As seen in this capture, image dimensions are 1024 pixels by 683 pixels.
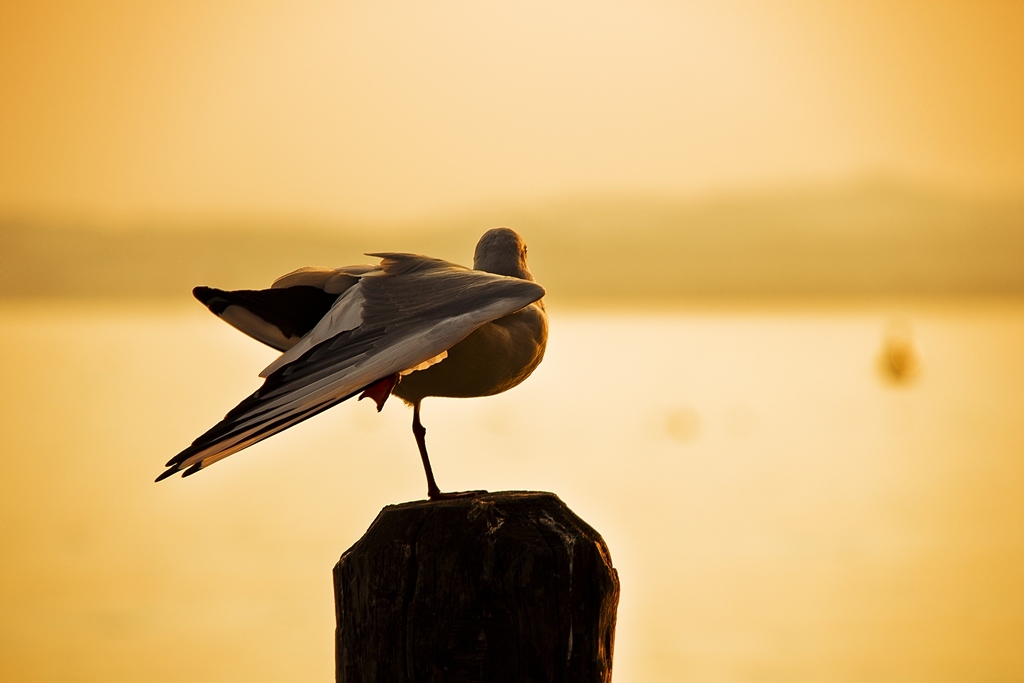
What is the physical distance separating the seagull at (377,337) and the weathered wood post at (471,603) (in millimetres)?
593

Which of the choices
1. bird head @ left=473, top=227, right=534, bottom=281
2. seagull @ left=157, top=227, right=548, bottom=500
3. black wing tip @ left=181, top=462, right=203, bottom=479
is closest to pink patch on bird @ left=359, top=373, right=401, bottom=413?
seagull @ left=157, top=227, right=548, bottom=500

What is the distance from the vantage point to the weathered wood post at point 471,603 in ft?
11.9

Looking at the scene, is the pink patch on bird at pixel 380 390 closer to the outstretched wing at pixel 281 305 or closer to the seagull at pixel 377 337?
the seagull at pixel 377 337

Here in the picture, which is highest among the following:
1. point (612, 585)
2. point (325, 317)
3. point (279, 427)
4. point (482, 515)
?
point (325, 317)

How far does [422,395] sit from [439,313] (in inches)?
31.0

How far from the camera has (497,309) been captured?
14.3 ft

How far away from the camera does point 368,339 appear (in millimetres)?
4195

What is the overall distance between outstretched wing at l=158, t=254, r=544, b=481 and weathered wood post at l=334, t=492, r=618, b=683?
1.91 ft

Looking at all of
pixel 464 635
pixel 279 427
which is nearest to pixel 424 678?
pixel 464 635

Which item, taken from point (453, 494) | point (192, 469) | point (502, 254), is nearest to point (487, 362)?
point (453, 494)

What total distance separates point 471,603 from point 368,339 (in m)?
1.18

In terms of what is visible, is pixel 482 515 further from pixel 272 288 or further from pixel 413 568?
pixel 272 288

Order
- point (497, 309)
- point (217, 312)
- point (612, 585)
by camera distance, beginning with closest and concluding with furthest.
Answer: point (612, 585), point (497, 309), point (217, 312)

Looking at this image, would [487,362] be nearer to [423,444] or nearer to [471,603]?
[423,444]
